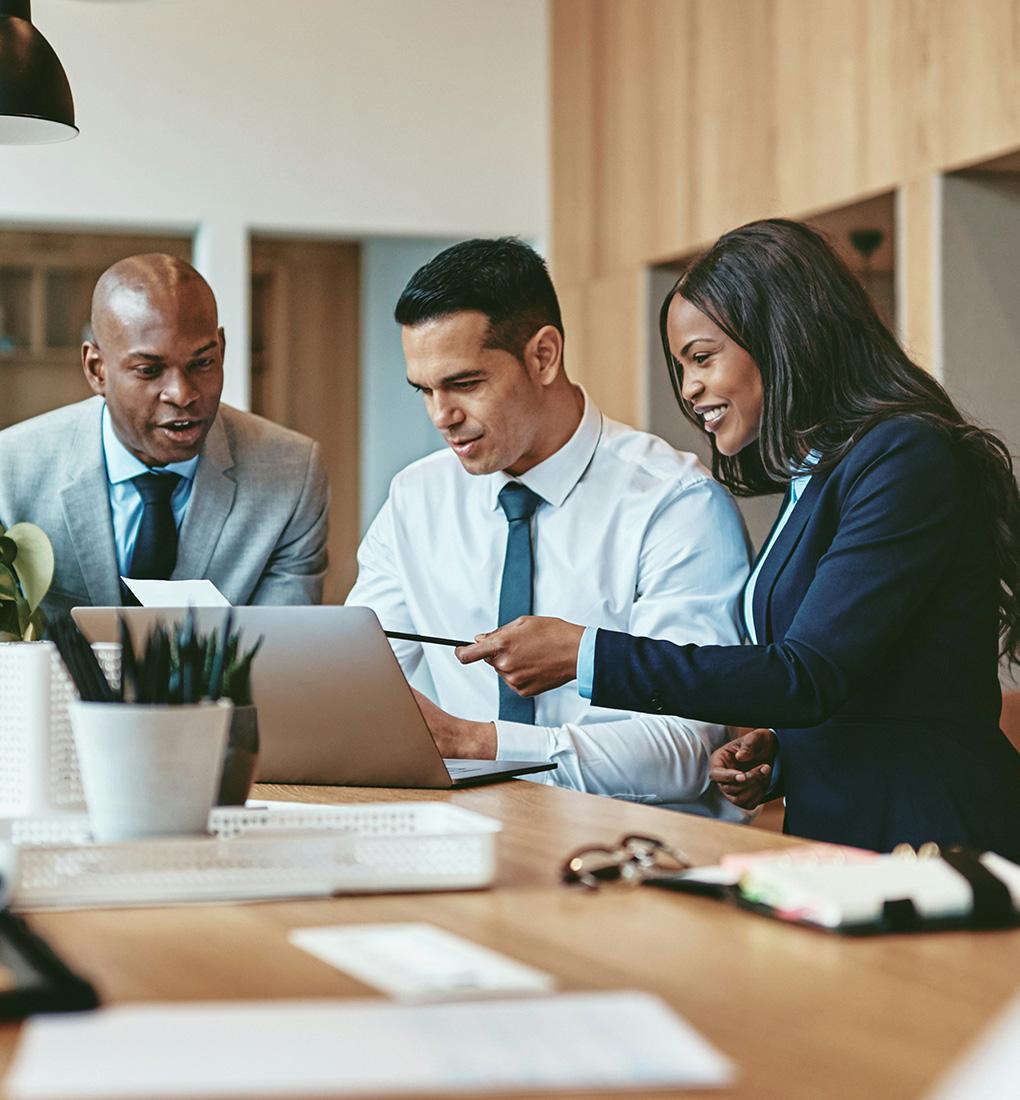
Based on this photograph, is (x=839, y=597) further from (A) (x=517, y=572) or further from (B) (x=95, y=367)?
(B) (x=95, y=367)

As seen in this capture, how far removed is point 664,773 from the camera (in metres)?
1.96

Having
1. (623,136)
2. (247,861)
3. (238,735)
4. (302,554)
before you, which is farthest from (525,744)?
(623,136)

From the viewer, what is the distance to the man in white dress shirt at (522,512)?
223cm

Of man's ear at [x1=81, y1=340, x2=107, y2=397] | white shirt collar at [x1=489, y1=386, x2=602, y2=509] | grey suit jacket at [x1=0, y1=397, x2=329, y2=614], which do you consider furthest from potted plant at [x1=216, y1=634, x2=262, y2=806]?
man's ear at [x1=81, y1=340, x2=107, y2=397]

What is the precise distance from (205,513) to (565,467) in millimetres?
720

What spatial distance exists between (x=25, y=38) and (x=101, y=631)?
1.35m

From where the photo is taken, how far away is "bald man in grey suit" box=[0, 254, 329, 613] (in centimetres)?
268

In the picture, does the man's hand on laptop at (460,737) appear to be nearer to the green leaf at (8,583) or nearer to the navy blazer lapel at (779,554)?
the navy blazer lapel at (779,554)

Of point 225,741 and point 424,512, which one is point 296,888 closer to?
point 225,741

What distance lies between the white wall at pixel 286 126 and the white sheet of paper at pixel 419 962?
4.76 meters

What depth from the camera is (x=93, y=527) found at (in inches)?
105

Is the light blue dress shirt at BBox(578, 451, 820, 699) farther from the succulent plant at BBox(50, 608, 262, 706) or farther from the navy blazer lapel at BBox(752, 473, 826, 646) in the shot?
the succulent plant at BBox(50, 608, 262, 706)

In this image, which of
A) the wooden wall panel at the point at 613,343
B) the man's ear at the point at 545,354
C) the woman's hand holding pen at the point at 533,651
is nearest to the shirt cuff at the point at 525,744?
the woman's hand holding pen at the point at 533,651

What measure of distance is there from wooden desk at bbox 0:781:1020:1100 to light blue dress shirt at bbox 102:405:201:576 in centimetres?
173
